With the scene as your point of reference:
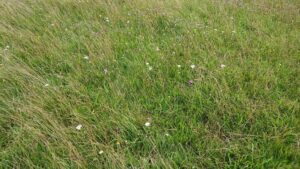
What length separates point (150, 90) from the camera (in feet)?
9.59

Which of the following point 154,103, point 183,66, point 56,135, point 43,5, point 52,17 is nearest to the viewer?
point 56,135

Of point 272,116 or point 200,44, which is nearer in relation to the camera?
point 272,116

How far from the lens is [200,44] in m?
3.77

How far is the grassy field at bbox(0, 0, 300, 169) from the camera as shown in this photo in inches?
87.7

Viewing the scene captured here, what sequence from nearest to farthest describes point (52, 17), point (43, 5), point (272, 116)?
point (272, 116)
point (52, 17)
point (43, 5)

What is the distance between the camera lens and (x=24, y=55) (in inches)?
141

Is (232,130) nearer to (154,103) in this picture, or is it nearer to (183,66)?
(154,103)

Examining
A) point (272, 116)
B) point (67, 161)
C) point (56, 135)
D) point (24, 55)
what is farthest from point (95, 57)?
point (272, 116)

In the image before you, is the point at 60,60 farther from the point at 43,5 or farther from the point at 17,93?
the point at 43,5

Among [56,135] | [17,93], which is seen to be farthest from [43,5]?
[56,135]

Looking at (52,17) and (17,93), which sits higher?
(52,17)

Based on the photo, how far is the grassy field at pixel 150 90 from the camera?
223cm

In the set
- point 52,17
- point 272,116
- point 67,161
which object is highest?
point 52,17

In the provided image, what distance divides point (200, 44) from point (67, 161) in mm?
2540
